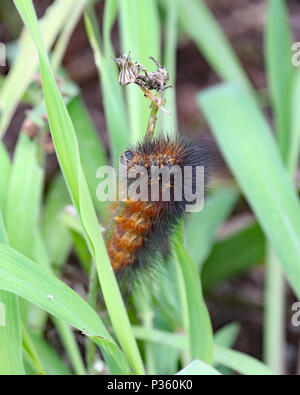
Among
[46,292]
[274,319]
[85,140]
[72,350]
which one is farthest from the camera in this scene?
[85,140]

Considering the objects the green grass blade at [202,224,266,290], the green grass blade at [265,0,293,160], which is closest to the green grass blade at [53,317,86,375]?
the green grass blade at [202,224,266,290]

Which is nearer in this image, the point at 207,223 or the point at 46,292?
the point at 46,292

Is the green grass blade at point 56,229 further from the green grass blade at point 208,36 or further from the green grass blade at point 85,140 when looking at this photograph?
the green grass blade at point 208,36

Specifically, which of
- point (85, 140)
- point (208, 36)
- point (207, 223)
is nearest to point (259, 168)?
point (207, 223)

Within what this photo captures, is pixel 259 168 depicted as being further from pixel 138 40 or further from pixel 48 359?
pixel 48 359

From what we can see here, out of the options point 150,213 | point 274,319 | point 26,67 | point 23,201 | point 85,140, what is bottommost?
point 274,319
